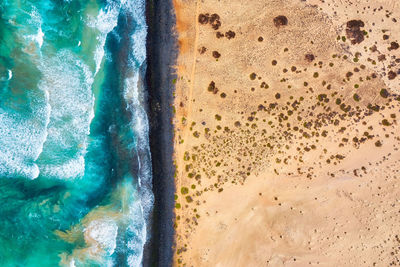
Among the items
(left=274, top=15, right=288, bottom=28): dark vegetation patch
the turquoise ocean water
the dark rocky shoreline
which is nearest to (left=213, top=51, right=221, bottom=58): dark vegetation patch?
the dark rocky shoreline

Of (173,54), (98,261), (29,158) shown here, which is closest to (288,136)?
(173,54)

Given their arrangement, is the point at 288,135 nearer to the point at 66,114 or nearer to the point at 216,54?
the point at 216,54

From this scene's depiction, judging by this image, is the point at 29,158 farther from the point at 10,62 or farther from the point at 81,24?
the point at 81,24

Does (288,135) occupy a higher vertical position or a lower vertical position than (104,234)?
higher

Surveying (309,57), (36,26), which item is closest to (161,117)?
(36,26)

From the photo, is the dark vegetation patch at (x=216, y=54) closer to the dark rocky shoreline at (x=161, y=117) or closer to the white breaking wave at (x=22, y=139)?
the dark rocky shoreline at (x=161, y=117)
